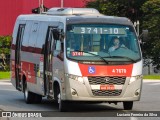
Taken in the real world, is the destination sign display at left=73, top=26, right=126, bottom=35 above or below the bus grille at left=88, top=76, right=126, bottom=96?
above

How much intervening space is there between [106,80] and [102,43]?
3.73 feet

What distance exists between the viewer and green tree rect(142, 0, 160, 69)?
61562 mm

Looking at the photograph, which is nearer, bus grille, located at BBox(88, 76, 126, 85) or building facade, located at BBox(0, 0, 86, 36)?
bus grille, located at BBox(88, 76, 126, 85)

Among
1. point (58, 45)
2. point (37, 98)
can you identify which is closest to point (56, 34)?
point (58, 45)

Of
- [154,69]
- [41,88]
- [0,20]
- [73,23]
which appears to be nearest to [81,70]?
[73,23]

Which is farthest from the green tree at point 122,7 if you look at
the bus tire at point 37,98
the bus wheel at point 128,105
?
the bus wheel at point 128,105

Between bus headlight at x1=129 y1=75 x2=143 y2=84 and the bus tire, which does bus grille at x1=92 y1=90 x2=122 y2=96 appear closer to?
bus headlight at x1=129 y1=75 x2=143 y2=84

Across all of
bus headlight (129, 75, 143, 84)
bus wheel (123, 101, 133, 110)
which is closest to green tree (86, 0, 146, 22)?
bus wheel (123, 101, 133, 110)

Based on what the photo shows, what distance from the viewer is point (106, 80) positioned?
17.9 metres

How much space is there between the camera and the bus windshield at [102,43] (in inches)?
716

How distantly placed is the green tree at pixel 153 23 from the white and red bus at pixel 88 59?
41578mm

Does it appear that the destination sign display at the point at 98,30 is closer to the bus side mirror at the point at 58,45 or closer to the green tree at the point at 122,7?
the bus side mirror at the point at 58,45

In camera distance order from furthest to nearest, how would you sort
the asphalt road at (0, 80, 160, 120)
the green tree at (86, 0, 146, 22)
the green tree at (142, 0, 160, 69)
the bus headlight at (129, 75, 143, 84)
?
the green tree at (86, 0, 146, 22), the green tree at (142, 0, 160, 69), the bus headlight at (129, 75, 143, 84), the asphalt road at (0, 80, 160, 120)

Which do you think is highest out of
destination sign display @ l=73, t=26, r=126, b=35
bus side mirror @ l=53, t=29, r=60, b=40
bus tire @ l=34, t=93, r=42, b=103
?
destination sign display @ l=73, t=26, r=126, b=35
